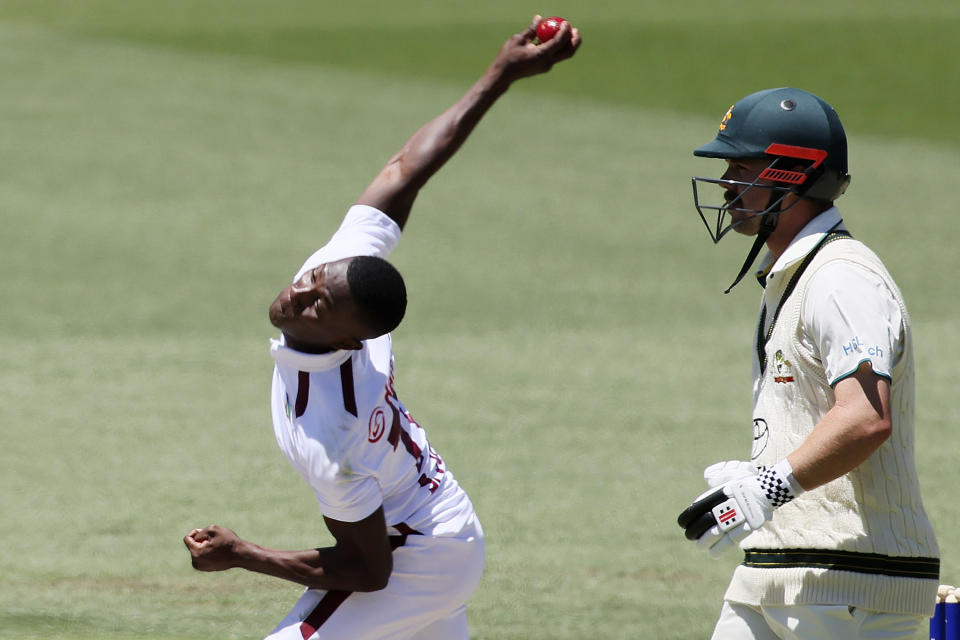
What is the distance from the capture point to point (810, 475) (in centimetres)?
406

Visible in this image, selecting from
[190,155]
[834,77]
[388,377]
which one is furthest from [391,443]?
[834,77]

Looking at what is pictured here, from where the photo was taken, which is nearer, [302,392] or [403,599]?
[302,392]

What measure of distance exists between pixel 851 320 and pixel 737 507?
0.62 m

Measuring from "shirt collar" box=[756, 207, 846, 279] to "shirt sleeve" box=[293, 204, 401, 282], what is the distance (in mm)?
1223

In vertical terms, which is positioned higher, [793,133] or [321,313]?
[793,133]

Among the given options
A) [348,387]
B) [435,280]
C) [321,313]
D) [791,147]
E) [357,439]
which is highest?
[791,147]

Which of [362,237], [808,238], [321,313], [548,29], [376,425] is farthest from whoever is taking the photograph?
[548,29]

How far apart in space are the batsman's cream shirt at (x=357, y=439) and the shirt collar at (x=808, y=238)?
1.25 meters

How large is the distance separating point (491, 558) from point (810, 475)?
15.1ft

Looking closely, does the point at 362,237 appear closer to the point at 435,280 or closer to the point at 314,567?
the point at 314,567

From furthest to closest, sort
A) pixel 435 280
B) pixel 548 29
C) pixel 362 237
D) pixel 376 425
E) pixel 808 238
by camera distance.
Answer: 1. pixel 435 280
2. pixel 548 29
3. pixel 362 237
4. pixel 808 238
5. pixel 376 425

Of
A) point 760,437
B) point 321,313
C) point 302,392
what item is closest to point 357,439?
point 302,392

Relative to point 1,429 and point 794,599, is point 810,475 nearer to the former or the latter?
point 794,599

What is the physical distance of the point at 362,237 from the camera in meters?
4.65
